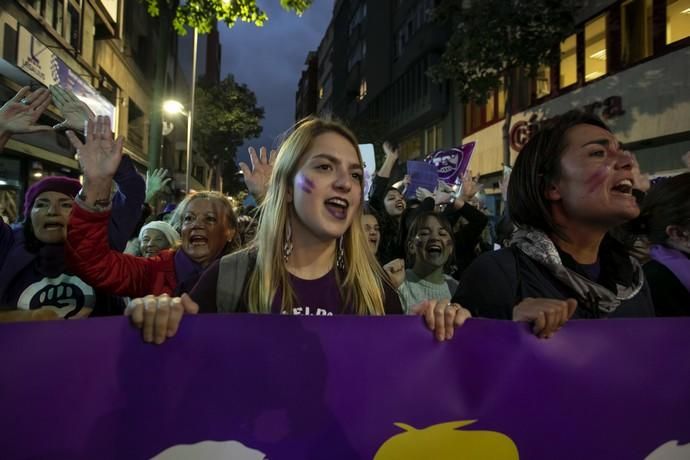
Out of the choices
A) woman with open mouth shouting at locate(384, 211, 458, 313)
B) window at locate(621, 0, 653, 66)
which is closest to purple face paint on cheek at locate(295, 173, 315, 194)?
woman with open mouth shouting at locate(384, 211, 458, 313)

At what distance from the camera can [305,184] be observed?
206cm

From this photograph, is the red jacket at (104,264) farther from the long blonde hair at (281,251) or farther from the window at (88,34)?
the window at (88,34)

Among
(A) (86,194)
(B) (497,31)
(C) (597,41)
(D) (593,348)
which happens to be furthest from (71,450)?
(C) (597,41)

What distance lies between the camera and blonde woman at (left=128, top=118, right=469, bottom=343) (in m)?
1.94

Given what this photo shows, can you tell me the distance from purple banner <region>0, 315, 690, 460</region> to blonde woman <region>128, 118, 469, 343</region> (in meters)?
0.46

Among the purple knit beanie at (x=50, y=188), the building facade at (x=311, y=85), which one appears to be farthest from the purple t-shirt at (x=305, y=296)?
the building facade at (x=311, y=85)

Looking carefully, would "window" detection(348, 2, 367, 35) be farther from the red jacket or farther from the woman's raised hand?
the woman's raised hand

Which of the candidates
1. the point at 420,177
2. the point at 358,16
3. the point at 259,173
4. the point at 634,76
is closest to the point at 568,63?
the point at 634,76

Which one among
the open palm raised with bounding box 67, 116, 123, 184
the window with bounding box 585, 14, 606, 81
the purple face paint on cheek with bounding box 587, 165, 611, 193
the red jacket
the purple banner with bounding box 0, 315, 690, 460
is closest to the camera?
the purple banner with bounding box 0, 315, 690, 460

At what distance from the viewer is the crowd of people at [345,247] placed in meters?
1.84

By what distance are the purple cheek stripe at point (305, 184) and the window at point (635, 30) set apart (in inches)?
544

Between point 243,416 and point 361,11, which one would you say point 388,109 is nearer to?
point 361,11

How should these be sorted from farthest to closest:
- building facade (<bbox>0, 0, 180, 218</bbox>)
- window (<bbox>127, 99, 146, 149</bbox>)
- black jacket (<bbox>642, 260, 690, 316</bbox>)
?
window (<bbox>127, 99, 146, 149</bbox>) < building facade (<bbox>0, 0, 180, 218</bbox>) < black jacket (<bbox>642, 260, 690, 316</bbox>)

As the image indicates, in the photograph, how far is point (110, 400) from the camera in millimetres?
1375
